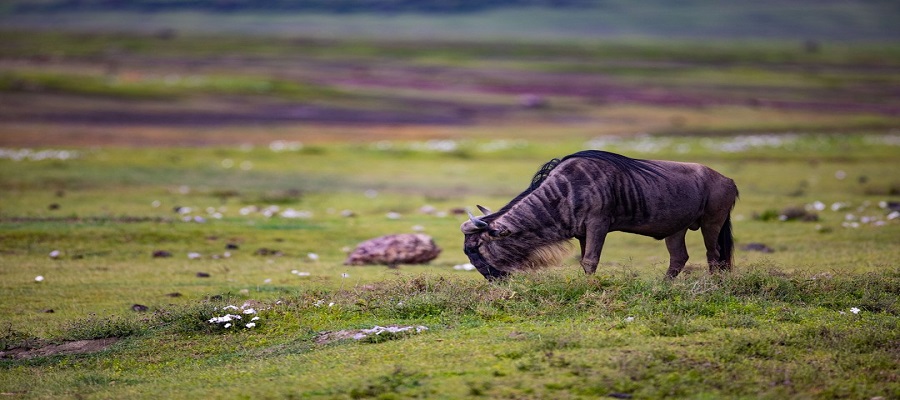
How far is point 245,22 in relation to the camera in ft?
529

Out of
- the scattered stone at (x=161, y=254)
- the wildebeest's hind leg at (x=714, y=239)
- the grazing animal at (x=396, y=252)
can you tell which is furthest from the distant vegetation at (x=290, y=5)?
the wildebeest's hind leg at (x=714, y=239)

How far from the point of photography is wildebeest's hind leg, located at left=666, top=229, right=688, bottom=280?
1291cm

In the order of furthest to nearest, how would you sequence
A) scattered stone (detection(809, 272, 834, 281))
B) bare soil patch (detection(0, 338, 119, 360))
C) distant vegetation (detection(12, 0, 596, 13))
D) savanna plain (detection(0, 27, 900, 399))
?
distant vegetation (detection(12, 0, 596, 13))
scattered stone (detection(809, 272, 834, 281))
bare soil patch (detection(0, 338, 119, 360))
savanna plain (detection(0, 27, 900, 399))

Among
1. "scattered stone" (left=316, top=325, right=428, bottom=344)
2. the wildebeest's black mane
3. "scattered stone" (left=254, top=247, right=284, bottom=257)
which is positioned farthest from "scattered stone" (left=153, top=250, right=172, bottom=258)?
"scattered stone" (left=316, top=325, right=428, bottom=344)

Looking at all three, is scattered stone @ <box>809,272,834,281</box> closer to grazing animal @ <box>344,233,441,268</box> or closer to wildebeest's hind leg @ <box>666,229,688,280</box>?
wildebeest's hind leg @ <box>666,229,688,280</box>

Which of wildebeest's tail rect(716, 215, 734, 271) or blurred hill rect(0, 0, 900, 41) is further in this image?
blurred hill rect(0, 0, 900, 41)

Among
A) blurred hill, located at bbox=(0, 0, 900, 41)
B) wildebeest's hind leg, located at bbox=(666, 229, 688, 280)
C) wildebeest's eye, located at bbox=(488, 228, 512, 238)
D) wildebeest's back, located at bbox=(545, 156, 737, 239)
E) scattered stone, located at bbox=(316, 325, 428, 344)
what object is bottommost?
blurred hill, located at bbox=(0, 0, 900, 41)

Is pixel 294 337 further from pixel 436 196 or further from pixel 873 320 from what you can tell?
pixel 436 196

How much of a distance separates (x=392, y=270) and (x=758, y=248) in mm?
7068

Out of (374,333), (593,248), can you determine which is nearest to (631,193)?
(593,248)

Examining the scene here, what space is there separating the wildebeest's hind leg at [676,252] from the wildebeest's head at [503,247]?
63.1 inches

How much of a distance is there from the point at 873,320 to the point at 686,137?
113 ft

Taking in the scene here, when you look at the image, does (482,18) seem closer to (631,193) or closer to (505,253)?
(631,193)

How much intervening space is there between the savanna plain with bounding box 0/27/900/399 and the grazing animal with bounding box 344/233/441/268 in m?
0.51
